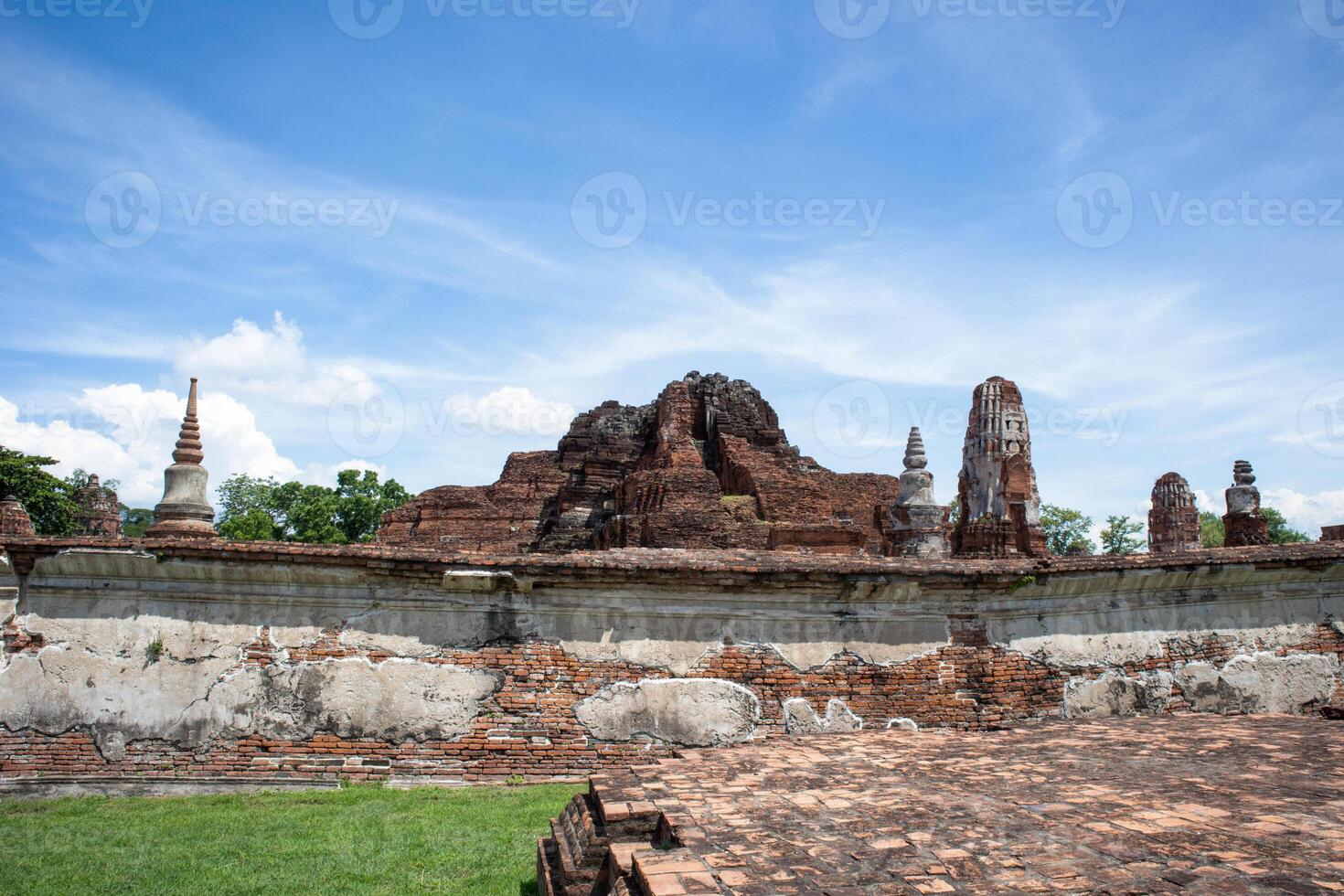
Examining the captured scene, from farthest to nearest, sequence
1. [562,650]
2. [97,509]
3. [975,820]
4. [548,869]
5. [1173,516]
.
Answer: [97,509], [1173,516], [562,650], [548,869], [975,820]

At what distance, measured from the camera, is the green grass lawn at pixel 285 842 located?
5.47 m

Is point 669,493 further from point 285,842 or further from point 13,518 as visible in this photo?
point 285,842

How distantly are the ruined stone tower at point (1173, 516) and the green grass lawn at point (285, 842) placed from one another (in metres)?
15.6

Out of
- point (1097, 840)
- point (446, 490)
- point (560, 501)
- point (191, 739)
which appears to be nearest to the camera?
point (1097, 840)

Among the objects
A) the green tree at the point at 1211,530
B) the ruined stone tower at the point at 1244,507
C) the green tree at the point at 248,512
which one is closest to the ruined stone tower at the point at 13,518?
the green tree at the point at 248,512

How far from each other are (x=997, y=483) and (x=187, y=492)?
9.37 m

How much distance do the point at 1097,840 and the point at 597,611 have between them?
493 cm

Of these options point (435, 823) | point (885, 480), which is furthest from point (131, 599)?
point (885, 480)

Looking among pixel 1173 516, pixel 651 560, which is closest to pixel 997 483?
pixel 651 560

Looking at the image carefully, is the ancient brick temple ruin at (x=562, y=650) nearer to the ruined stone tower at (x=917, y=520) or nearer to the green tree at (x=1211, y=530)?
the ruined stone tower at (x=917, y=520)

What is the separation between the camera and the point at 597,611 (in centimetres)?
809

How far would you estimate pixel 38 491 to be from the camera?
33125 mm

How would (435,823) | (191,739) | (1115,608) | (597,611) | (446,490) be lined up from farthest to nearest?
(446,490), (1115,608), (597,611), (191,739), (435,823)

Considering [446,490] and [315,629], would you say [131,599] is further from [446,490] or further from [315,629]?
[446,490]
